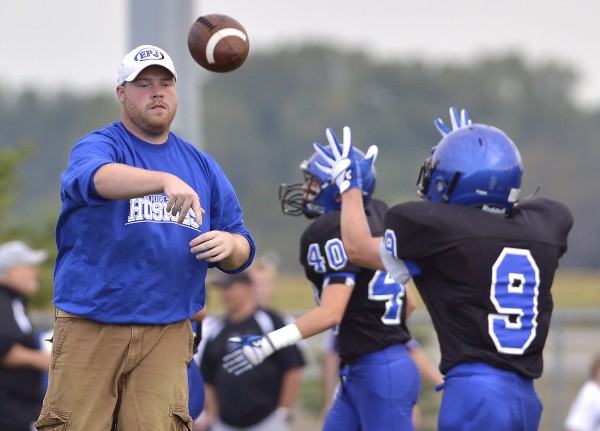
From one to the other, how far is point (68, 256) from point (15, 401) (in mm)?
3590

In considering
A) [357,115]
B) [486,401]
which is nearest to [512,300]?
[486,401]

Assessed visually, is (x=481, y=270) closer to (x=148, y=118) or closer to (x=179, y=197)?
(x=179, y=197)

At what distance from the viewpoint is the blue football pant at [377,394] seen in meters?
6.62

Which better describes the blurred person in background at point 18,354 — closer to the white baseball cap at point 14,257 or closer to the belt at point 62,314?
the white baseball cap at point 14,257

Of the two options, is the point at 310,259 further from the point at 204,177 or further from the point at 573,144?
the point at 573,144

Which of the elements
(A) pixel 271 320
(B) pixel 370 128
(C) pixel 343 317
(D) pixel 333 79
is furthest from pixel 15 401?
(D) pixel 333 79

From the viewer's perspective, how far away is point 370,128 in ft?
190

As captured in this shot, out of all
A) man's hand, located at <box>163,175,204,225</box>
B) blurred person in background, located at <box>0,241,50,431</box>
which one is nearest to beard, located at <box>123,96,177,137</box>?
man's hand, located at <box>163,175,204,225</box>

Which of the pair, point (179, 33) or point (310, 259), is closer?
point (310, 259)

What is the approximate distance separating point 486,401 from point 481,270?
57 centimetres

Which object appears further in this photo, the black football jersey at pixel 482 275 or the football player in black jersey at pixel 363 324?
the football player in black jersey at pixel 363 324

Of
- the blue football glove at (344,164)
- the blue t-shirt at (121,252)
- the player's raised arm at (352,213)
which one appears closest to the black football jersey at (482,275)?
the player's raised arm at (352,213)

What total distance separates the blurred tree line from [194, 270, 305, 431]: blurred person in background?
125 feet

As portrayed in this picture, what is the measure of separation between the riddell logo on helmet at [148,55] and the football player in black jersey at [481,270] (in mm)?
1256
